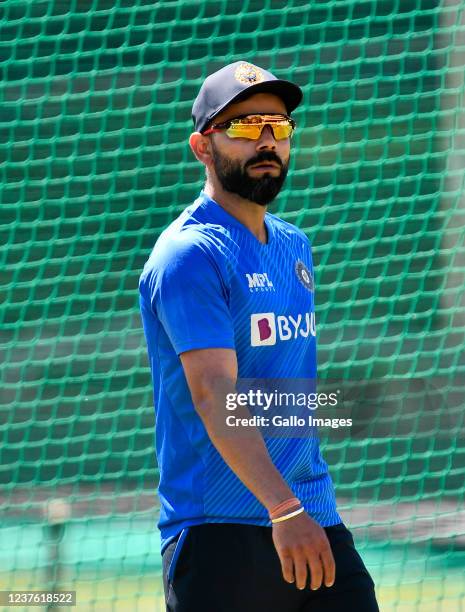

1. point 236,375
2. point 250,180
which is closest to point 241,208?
point 250,180

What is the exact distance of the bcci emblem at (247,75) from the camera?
2.36m

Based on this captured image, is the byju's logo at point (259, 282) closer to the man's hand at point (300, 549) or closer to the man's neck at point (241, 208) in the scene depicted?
the man's neck at point (241, 208)

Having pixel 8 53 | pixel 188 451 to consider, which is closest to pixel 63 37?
pixel 8 53

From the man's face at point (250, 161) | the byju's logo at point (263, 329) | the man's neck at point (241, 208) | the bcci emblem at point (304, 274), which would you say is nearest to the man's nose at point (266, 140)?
the man's face at point (250, 161)

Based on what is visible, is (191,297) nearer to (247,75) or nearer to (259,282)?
(259,282)

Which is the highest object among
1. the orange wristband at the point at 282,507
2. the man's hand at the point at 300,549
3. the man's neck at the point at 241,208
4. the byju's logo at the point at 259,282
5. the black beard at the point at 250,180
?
the black beard at the point at 250,180

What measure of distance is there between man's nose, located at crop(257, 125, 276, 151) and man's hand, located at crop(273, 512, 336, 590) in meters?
0.77

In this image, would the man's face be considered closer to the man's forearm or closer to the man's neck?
the man's neck

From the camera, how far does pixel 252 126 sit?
235 cm

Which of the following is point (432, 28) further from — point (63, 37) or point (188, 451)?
point (188, 451)

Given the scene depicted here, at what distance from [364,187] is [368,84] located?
1.38 feet

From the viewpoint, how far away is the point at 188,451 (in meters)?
2.26

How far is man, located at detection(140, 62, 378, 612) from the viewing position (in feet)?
6.82

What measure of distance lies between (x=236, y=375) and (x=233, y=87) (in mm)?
619
